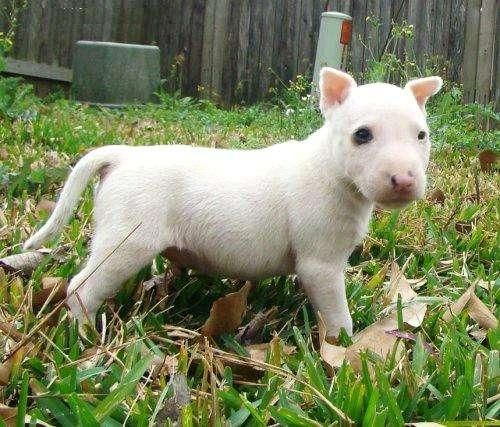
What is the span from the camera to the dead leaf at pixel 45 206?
367 centimetres

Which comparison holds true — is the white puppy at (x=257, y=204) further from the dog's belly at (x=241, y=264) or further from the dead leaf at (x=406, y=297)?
the dead leaf at (x=406, y=297)

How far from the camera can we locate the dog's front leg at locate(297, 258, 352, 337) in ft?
8.35

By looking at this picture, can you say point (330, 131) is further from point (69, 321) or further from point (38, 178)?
point (38, 178)

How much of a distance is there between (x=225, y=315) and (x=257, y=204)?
0.35m

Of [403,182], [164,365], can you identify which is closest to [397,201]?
[403,182]

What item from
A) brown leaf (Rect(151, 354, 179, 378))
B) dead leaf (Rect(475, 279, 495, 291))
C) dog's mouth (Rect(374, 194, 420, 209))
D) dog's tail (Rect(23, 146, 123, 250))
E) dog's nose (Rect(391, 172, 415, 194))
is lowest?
dead leaf (Rect(475, 279, 495, 291))

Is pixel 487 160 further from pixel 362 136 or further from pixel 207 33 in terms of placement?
pixel 207 33

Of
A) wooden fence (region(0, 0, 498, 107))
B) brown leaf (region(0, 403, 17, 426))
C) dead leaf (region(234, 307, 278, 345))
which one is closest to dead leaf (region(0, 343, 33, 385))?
brown leaf (region(0, 403, 17, 426))

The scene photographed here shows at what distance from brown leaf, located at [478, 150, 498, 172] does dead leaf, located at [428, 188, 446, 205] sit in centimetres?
105

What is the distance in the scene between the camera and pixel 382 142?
241cm

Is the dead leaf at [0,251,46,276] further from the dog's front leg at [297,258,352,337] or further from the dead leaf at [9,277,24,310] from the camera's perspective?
the dog's front leg at [297,258,352,337]

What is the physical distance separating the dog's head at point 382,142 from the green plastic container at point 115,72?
24.9 feet

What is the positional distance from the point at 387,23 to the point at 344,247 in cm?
800

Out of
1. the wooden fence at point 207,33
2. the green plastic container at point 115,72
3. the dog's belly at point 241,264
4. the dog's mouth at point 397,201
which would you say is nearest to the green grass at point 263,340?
the dog's belly at point 241,264
